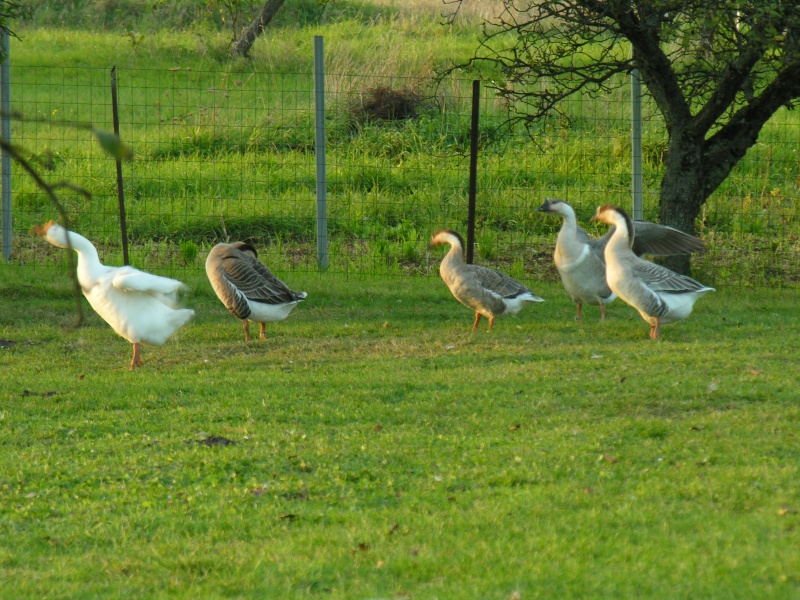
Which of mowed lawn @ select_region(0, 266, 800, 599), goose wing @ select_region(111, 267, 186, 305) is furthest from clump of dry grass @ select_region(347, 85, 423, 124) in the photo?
goose wing @ select_region(111, 267, 186, 305)

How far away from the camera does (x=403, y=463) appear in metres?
5.61

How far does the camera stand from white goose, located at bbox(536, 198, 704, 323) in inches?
383

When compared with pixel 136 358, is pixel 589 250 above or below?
above

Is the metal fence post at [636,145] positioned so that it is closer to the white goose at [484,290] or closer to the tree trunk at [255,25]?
the white goose at [484,290]

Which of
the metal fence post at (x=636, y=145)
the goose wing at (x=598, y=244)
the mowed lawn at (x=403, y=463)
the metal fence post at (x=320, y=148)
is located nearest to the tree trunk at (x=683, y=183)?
the metal fence post at (x=636, y=145)

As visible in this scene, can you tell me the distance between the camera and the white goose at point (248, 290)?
916 cm

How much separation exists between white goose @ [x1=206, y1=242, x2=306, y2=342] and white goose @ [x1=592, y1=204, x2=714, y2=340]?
10.1 ft

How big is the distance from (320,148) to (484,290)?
12.8 feet

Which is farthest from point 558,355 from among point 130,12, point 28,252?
point 130,12

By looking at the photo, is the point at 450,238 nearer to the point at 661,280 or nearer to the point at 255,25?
the point at 661,280

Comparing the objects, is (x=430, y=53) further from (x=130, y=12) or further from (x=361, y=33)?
(x=130, y=12)

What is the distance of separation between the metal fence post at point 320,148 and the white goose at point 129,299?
4276 mm

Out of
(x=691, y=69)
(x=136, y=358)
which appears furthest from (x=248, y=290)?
(x=691, y=69)

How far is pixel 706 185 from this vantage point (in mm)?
11461
